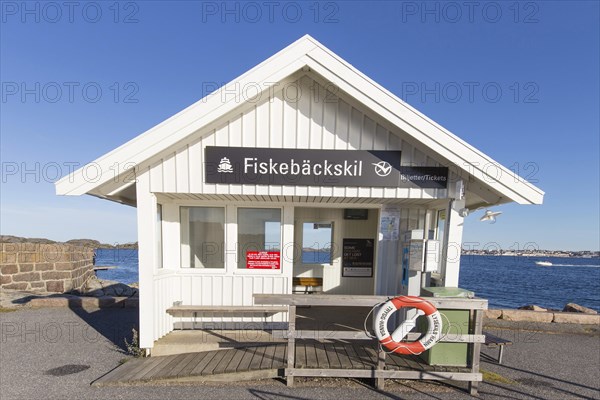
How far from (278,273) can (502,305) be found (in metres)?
26.5

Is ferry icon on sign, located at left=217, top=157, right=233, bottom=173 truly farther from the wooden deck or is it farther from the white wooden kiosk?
the wooden deck

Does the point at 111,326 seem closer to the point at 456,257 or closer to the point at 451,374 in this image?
the point at 451,374

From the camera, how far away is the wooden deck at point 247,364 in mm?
4074

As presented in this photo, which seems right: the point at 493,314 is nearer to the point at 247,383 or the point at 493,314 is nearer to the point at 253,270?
the point at 253,270

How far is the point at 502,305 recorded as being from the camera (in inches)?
939

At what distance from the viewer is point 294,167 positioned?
15.3 feet

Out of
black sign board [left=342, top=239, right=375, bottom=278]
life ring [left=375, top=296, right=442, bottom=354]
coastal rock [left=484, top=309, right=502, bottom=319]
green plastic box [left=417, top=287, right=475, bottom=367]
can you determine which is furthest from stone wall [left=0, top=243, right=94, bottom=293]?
coastal rock [left=484, top=309, right=502, bottom=319]

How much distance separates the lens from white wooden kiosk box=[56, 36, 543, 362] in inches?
169

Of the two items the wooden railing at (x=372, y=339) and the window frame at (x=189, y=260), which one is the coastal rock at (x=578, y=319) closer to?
the wooden railing at (x=372, y=339)

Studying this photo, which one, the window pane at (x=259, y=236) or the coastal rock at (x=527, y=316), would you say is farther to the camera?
the coastal rock at (x=527, y=316)

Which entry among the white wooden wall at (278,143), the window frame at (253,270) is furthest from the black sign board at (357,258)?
the white wooden wall at (278,143)

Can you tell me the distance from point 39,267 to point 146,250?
8187mm

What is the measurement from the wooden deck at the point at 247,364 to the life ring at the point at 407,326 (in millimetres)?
431

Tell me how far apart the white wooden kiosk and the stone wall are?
264 inches
